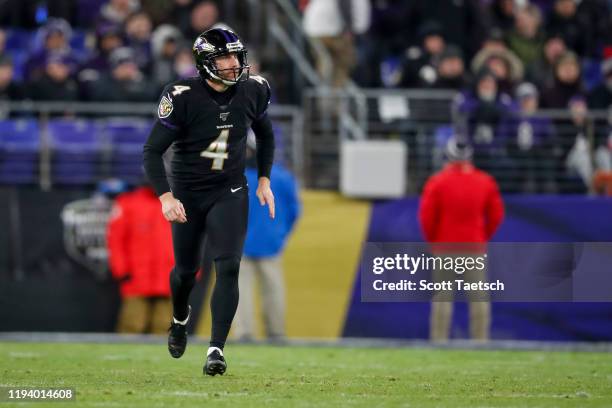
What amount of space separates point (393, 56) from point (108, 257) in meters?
4.98

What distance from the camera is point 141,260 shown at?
570 inches

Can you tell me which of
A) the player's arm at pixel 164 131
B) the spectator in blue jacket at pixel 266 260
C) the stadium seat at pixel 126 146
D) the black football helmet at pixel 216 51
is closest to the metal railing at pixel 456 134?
the stadium seat at pixel 126 146

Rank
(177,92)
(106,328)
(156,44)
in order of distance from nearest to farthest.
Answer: (177,92) → (106,328) → (156,44)

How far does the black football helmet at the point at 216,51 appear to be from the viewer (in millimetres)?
8672

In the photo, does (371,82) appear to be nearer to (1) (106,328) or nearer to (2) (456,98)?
(2) (456,98)

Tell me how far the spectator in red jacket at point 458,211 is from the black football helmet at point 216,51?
471 cm

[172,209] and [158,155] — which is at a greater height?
[158,155]

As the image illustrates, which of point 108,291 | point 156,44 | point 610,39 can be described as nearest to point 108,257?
point 108,291

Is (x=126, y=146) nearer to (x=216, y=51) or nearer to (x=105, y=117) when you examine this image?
(x=105, y=117)

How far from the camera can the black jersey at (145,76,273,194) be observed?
8703mm

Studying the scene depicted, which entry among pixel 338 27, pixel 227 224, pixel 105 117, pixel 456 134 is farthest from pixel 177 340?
pixel 338 27

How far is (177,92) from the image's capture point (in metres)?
8.69

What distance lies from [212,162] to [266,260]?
176 inches
